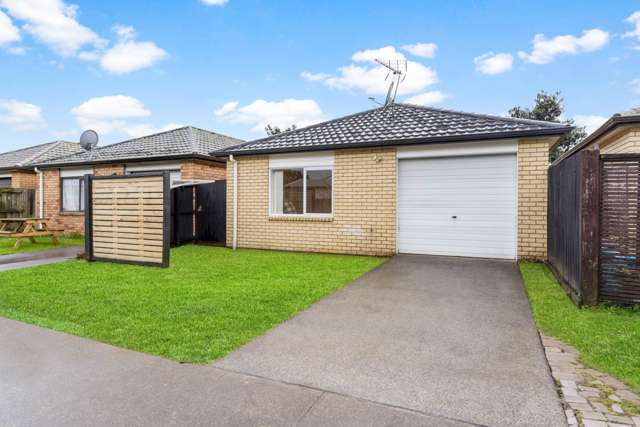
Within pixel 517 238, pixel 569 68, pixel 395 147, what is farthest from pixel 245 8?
pixel 569 68

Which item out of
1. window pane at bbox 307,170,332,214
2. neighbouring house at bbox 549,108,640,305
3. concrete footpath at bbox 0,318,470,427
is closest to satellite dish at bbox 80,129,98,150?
window pane at bbox 307,170,332,214

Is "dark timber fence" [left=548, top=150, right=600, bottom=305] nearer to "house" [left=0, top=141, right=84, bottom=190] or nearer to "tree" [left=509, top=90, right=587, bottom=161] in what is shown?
"house" [left=0, top=141, right=84, bottom=190]

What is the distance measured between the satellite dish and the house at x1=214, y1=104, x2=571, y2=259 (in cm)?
946

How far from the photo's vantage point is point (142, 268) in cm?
814

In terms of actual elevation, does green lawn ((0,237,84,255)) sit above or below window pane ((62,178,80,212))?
below

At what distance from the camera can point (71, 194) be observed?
16.3 meters

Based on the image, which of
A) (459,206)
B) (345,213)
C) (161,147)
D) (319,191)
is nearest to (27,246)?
(161,147)

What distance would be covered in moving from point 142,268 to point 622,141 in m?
10.1

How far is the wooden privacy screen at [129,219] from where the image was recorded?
8.20 meters

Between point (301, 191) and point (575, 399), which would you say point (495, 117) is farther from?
point (575, 399)

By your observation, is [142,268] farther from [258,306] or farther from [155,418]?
[155,418]

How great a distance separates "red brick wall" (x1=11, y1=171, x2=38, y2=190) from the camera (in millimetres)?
18375

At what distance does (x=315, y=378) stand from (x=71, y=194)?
1696 centimetres

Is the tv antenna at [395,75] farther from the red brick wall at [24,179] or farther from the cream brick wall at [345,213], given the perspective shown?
the red brick wall at [24,179]
